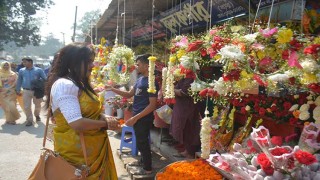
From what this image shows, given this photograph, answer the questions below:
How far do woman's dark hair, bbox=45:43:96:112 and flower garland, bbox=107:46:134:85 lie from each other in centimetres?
367

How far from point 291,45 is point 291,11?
199 cm

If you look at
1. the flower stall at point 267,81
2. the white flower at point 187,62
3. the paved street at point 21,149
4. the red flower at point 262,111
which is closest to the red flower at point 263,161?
the flower stall at point 267,81

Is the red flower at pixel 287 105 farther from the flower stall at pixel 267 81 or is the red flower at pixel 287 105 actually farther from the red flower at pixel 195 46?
the red flower at pixel 195 46

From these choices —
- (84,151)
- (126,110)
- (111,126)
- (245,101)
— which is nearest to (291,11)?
(245,101)

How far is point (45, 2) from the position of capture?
30.9 metres

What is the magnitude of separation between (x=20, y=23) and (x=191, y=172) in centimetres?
3052

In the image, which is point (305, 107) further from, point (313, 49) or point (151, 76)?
point (151, 76)

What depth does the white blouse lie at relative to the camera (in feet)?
7.14

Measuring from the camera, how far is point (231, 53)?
94.3 inches

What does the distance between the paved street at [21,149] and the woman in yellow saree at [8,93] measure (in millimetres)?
292

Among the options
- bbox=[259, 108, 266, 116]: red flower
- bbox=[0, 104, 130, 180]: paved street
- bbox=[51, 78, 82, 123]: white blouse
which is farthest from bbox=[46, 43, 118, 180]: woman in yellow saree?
bbox=[0, 104, 130, 180]: paved street

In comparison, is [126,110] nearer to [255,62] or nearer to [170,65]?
[170,65]

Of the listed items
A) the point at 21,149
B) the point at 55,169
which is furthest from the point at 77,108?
the point at 21,149

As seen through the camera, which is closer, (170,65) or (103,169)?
(103,169)
